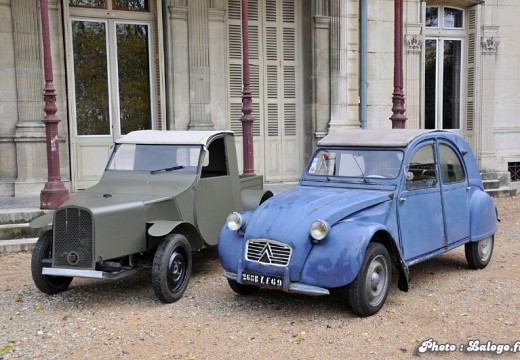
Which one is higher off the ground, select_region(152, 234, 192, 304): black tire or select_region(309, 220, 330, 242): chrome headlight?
select_region(309, 220, 330, 242): chrome headlight

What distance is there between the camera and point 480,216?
6.87 meters

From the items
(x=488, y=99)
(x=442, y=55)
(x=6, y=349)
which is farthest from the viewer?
(x=442, y=55)

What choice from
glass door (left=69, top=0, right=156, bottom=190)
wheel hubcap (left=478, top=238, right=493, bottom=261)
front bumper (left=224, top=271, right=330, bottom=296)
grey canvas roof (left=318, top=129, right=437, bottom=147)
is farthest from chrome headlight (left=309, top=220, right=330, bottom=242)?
glass door (left=69, top=0, right=156, bottom=190)

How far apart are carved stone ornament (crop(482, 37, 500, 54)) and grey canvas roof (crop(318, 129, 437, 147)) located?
1008 centimetres

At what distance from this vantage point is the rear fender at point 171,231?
580 cm

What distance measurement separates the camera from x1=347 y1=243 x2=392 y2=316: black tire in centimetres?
514

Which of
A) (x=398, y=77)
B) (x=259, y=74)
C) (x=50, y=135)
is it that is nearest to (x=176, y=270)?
(x=50, y=135)

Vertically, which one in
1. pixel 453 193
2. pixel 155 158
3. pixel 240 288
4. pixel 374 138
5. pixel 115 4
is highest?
pixel 115 4

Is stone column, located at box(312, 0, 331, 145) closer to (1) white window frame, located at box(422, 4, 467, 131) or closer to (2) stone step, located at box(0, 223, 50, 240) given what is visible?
(1) white window frame, located at box(422, 4, 467, 131)

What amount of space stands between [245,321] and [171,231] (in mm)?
1389

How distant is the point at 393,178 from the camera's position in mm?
5977

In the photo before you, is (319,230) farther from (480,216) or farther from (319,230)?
(480,216)

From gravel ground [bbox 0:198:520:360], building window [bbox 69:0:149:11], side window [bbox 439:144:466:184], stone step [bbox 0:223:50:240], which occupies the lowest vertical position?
→ gravel ground [bbox 0:198:520:360]

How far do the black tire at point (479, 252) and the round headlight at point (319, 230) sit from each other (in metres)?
2.72
